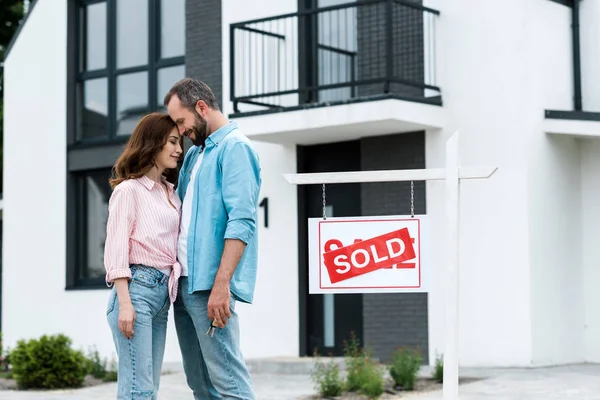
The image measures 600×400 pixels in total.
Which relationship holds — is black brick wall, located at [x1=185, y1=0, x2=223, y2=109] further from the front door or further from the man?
the man

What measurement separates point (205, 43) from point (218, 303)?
1010 cm

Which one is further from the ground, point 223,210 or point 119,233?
point 223,210

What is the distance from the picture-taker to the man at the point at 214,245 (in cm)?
486

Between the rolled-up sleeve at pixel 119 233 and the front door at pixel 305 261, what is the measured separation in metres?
8.14

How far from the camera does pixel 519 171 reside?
1171 centimetres

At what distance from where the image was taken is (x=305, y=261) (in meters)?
13.4

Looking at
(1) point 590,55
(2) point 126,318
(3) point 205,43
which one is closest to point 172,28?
(3) point 205,43

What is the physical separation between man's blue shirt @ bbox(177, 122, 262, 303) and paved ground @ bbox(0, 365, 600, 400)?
4.52 metres

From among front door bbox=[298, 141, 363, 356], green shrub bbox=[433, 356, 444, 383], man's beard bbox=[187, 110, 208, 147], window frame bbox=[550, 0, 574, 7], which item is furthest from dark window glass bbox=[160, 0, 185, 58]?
man's beard bbox=[187, 110, 208, 147]

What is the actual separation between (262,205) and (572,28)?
4.21m

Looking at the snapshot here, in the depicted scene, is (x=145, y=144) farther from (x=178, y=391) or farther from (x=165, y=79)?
(x=165, y=79)

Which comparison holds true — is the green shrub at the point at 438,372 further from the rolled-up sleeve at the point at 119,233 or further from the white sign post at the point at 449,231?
the rolled-up sleeve at the point at 119,233

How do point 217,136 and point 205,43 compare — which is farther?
point 205,43

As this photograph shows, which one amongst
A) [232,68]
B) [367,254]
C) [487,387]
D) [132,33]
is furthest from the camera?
[132,33]
